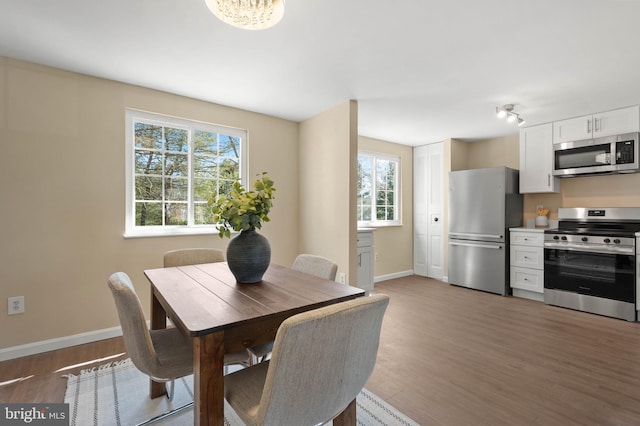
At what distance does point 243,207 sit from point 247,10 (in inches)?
38.0

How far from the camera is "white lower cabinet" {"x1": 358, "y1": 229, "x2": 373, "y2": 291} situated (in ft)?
12.5

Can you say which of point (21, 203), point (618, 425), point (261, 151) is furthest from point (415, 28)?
point (21, 203)

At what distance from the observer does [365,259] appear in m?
3.88

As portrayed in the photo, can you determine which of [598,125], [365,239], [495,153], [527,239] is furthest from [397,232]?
[598,125]

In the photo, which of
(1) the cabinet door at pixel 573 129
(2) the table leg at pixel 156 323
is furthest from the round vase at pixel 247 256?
(1) the cabinet door at pixel 573 129

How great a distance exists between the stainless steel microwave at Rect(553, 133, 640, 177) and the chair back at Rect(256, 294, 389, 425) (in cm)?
410

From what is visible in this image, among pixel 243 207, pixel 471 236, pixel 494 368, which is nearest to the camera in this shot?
pixel 243 207

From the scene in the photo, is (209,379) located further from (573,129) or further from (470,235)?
(573,129)

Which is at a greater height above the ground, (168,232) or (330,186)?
(330,186)

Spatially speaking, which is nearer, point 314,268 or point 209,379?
point 209,379

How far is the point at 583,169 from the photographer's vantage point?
369 centimetres

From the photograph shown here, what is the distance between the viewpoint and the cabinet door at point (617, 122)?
3336 millimetres

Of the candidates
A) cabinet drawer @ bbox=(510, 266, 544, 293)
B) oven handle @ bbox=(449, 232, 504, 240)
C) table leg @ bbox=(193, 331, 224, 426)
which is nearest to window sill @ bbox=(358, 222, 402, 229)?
oven handle @ bbox=(449, 232, 504, 240)

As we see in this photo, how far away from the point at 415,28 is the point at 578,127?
3.15 m
